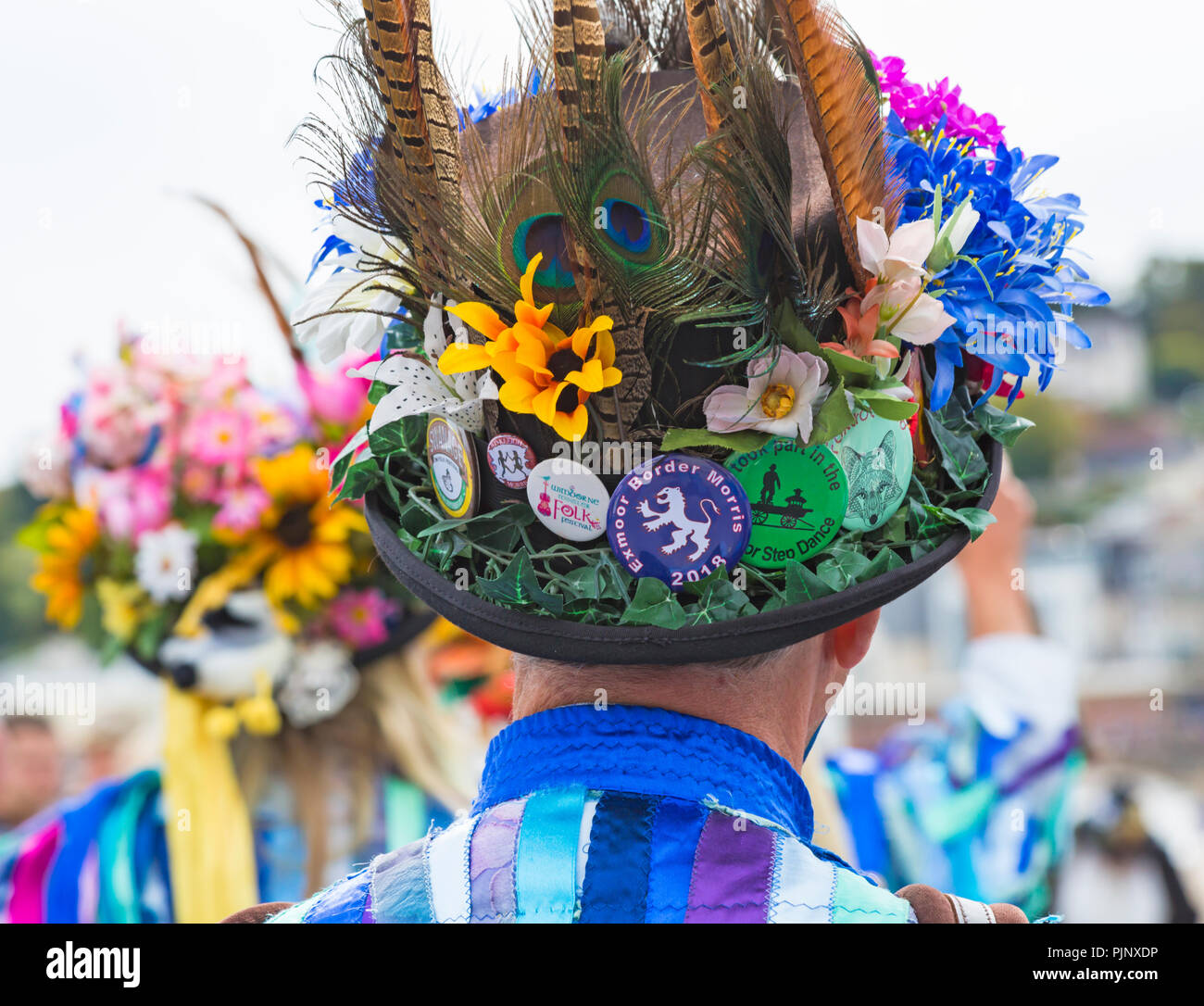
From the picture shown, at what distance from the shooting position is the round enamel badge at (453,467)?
134 centimetres

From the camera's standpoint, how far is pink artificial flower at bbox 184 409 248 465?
9.82 ft

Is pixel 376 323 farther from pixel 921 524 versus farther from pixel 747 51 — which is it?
Result: pixel 921 524

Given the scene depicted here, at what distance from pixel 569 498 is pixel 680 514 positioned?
0.13m

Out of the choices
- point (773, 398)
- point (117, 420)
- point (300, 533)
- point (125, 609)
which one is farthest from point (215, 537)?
point (773, 398)

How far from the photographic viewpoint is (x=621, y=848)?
1.18 meters

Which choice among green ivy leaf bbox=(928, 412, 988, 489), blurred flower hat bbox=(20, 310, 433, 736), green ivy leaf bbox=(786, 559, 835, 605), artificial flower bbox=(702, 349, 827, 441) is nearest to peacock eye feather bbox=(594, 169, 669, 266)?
artificial flower bbox=(702, 349, 827, 441)

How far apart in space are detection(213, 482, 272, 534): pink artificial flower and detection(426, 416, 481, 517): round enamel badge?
1696 millimetres

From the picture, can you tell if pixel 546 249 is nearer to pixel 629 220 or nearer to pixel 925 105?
pixel 629 220

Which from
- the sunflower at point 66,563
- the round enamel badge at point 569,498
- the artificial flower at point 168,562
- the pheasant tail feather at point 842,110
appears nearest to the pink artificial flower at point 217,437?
the artificial flower at point 168,562

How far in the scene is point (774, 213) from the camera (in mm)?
1154

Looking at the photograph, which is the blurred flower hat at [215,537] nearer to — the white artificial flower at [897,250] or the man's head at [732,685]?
the man's head at [732,685]

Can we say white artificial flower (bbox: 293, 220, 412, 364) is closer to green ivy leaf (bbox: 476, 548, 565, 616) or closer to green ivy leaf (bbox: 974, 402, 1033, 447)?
green ivy leaf (bbox: 476, 548, 565, 616)

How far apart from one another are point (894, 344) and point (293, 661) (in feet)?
7.29
